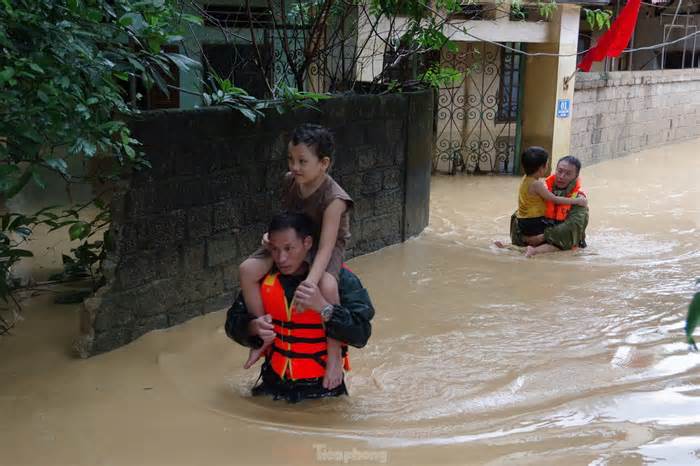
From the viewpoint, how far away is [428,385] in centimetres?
460

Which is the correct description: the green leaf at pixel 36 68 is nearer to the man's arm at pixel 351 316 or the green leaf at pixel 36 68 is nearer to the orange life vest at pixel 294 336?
the orange life vest at pixel 294 336

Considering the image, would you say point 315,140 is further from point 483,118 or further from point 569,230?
point 483,118

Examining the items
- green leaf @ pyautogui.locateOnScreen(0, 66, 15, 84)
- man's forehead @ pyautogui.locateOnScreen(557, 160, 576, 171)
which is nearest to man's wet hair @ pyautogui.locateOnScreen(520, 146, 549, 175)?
man's forehead @ pyautogui.locateOnScreen(557, 160, 576, 171)

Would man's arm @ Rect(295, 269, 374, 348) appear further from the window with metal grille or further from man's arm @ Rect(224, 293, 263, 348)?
the window with metal grille

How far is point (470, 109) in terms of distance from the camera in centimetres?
1265

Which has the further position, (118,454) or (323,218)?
(323,218)

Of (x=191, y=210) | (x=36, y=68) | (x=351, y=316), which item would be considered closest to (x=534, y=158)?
(x=191, y=210)

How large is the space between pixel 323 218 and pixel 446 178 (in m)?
8.34

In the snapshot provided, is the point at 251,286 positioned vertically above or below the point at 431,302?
above

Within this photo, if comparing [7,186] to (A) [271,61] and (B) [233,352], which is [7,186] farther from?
(A) [271,61]

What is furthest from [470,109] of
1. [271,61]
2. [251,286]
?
[251,286]

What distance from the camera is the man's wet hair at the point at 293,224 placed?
3941mm

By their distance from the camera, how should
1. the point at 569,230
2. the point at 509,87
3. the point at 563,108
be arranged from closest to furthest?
the point at 569,230
the point at 563,108
the point at 509,87

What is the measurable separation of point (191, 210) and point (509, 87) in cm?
825
